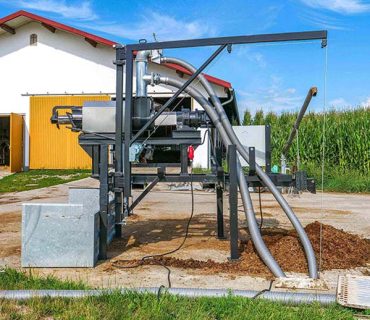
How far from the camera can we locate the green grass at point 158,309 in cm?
293

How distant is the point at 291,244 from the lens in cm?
493

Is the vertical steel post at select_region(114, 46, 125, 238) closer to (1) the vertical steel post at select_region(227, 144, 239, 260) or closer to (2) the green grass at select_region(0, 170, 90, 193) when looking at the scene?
(1) the vertical steel post at select_region(227, 144, 239, 260)

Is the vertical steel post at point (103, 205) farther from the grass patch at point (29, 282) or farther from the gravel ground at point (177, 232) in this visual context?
the grass patch at point (29, 282)

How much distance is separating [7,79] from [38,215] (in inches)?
620

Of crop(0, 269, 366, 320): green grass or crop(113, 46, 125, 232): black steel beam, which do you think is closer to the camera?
crop(0, 269, 366, 320): green grass

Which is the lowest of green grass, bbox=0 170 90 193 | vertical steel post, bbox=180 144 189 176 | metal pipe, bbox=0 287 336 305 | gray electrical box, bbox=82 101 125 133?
green grass, bbox=0 170 90 193

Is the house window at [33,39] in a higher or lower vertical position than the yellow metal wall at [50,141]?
higher

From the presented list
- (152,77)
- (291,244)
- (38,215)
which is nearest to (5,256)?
(38,215)

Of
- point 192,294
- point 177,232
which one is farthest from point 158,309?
point 177,232

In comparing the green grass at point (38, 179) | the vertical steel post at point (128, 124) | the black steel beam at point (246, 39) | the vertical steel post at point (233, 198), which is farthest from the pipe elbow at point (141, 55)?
the green grass at point (38, 179)

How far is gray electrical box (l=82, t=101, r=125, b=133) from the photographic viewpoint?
492cm

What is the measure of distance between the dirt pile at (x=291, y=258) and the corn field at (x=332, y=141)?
10704 mm

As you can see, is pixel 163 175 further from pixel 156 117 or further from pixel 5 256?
pixel 5 256

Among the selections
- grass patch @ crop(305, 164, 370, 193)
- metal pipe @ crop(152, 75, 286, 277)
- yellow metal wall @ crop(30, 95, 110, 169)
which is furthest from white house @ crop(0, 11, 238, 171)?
metal pipe @ crop(152, 75, 286, 277)
